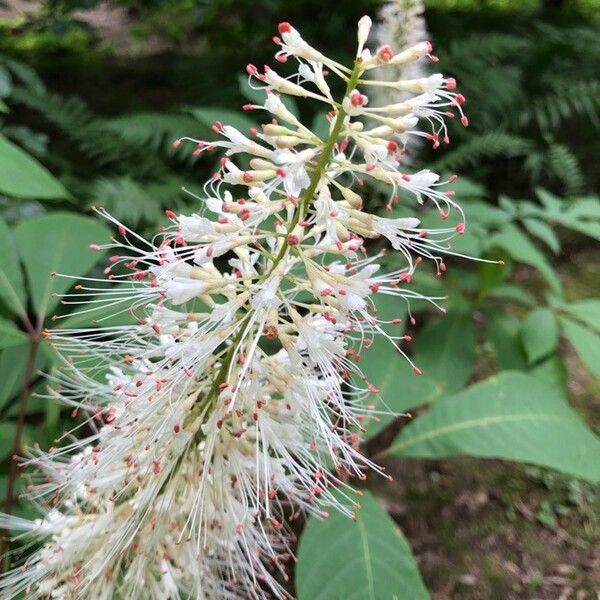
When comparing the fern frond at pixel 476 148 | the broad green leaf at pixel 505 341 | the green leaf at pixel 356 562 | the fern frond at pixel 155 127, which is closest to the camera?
the green leaf at pixel 356 562

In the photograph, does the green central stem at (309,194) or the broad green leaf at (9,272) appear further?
the broad green leaf at (9,272)

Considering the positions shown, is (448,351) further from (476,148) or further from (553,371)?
(476,148)

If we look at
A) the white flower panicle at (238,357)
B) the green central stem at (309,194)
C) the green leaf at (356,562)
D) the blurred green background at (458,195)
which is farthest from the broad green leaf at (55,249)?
the green leaf at (356,562)

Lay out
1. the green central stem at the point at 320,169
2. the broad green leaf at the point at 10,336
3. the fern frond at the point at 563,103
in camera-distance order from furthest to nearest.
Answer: the fern frond at the point at 563,103 → the broad green leaf at the point at 10,336 → the green central stem at the point at 320,169

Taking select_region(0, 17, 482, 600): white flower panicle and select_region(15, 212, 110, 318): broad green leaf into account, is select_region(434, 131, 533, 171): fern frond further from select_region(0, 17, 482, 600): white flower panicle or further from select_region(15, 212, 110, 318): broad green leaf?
select_region(0, 17, 482, 600): white flower panicle

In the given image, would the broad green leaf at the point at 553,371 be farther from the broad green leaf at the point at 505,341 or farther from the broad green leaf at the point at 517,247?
the broad green leaf at the point at 517,247

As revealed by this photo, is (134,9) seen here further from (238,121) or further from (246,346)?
(246,346)
